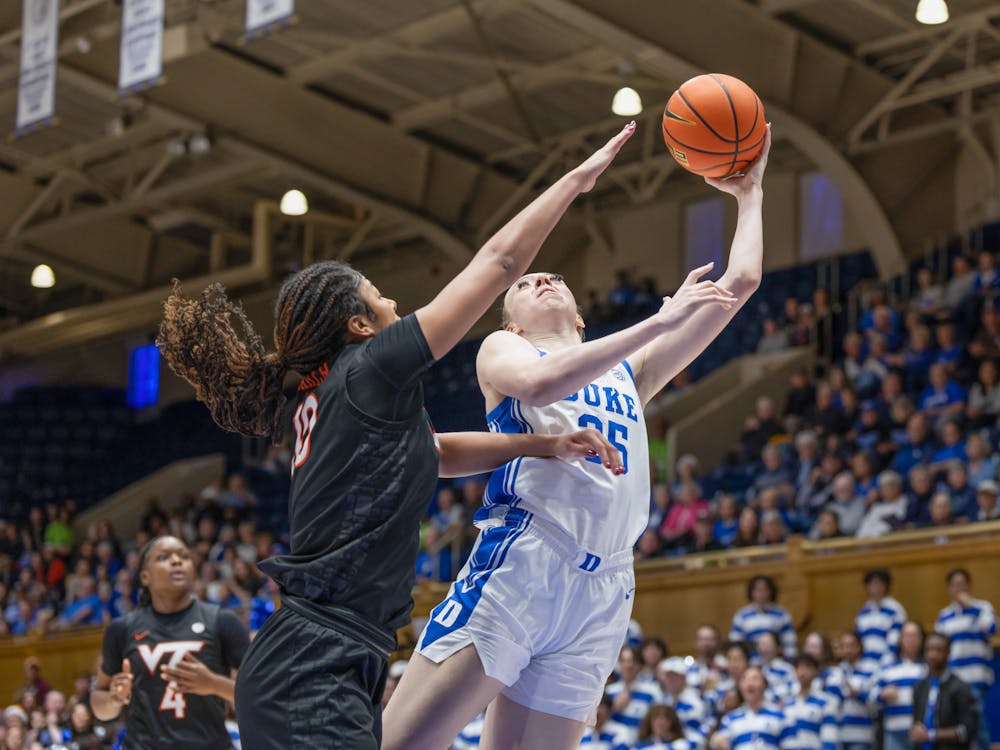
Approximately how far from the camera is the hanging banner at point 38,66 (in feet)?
47.1

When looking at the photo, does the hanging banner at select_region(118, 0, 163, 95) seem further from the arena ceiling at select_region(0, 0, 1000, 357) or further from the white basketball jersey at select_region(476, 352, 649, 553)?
the white basketball jersey at select_region(476, 352, 649, 553)

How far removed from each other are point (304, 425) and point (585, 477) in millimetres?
920

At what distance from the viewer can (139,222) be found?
25.4m

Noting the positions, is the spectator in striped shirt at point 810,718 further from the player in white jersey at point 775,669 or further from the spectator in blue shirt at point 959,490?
the spectator in blue shirt at point 959,490

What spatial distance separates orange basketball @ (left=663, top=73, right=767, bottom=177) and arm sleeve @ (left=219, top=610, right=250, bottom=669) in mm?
2827

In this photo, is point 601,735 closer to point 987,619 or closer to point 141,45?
point 987,619

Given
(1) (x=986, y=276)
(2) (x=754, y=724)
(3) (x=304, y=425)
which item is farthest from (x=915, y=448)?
(3) (x=304, y=425)

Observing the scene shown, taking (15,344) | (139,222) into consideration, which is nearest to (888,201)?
(139,222)

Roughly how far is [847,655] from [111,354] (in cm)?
2082

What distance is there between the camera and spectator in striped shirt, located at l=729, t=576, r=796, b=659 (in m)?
11.9

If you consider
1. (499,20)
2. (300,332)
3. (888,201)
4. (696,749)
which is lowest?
(696,749)

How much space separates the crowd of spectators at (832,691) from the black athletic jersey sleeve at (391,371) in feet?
23.7

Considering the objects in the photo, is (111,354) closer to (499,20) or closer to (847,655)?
(499,20)

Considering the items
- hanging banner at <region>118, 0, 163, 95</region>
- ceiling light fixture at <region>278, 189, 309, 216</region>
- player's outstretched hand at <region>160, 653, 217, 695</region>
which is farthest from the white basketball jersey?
ceiling light fixture at <region>278, 189, 309, 216</region>
